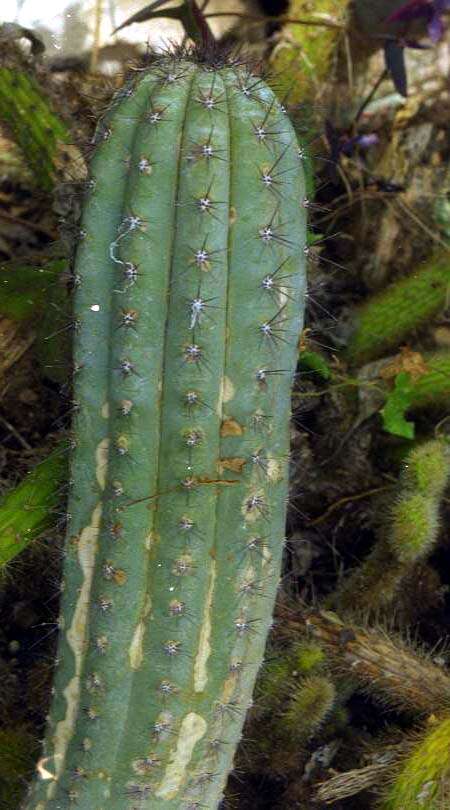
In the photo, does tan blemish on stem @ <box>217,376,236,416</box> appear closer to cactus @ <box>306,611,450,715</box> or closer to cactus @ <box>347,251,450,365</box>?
cactus @ <box>306,611,450,715</box>

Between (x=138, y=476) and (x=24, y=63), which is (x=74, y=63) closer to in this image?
(x=24, y=63)

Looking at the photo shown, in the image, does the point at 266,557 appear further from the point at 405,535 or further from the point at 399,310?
the point at 399,310

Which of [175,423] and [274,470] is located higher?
[175,423]

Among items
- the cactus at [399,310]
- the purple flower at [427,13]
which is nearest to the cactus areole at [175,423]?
the cactus at [399,310]

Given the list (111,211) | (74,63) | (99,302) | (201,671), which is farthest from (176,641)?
(74,63)

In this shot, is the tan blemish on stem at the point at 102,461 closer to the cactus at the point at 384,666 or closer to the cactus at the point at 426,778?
the cactus at the point at 384,666

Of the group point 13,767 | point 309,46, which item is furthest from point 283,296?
point 309,46
